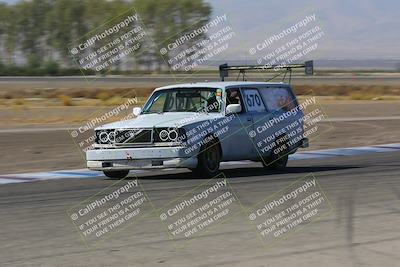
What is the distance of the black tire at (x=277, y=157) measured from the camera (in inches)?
635

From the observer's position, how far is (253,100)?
15.7 metres

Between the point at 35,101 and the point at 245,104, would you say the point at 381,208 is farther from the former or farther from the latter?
the point at 35,101

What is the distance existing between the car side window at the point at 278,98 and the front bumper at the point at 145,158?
103 inches

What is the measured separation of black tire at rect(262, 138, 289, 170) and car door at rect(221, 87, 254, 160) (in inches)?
27.0

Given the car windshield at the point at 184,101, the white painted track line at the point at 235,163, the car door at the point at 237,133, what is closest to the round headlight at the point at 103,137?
the car windshield at the point at 184,101

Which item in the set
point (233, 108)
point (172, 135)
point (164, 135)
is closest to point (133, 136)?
point (164, 135)

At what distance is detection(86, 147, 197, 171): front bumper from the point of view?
45.5 ft

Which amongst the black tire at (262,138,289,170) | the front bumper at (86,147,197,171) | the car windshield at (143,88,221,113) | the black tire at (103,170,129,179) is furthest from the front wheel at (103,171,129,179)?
the black tire at (262,138,289,170)

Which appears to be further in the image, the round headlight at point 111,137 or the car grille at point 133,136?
the round headlight at point 111,137

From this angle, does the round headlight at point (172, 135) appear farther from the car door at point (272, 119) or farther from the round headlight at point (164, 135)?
the car door at point (272, 119)

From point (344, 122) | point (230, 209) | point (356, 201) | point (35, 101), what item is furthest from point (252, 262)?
point (35, 101)

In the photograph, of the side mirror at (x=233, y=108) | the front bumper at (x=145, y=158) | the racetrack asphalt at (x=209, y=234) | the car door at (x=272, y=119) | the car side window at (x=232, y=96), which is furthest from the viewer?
the car door at (x=272, y=119)

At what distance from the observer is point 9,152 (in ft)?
70.5

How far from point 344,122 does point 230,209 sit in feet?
73.6
